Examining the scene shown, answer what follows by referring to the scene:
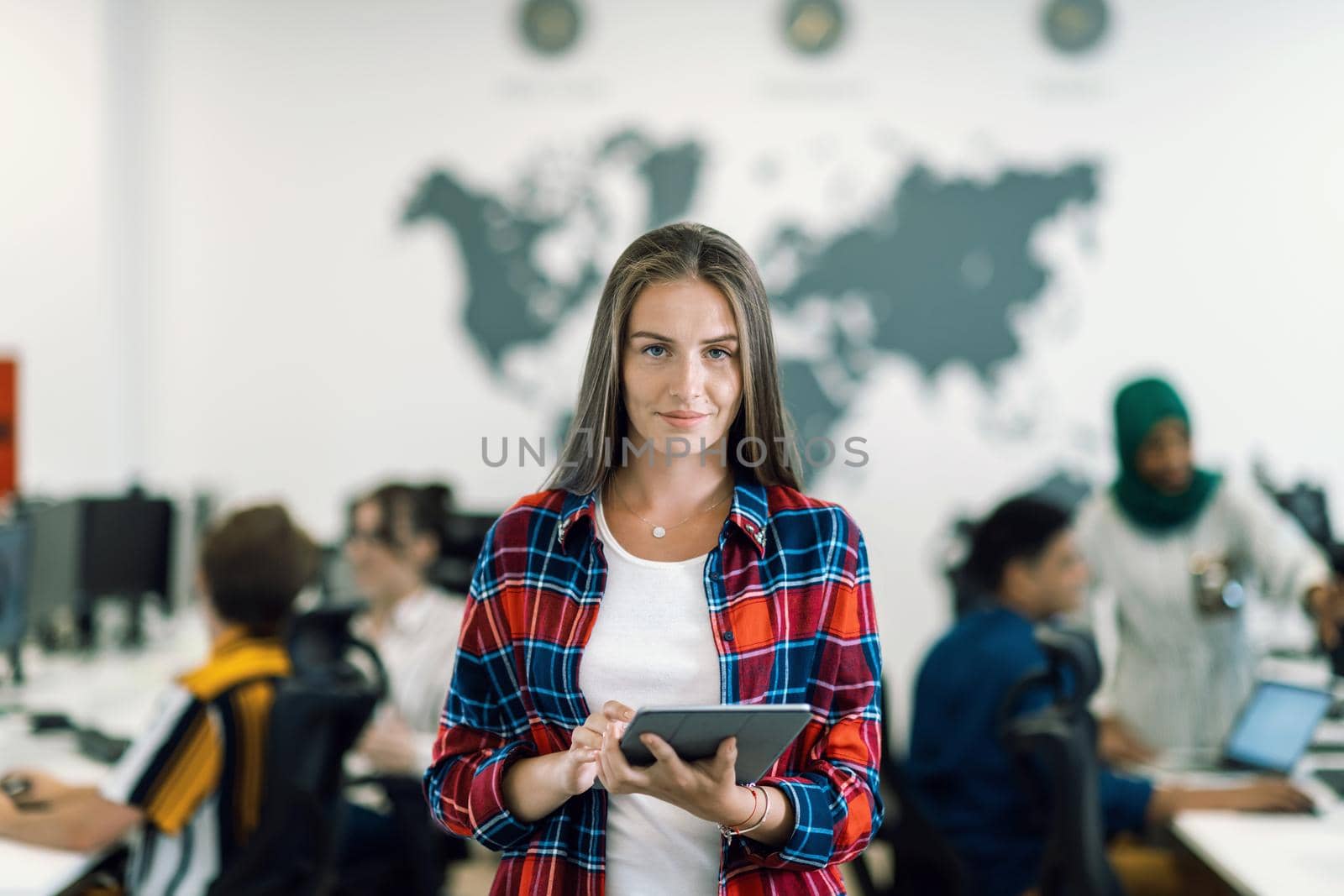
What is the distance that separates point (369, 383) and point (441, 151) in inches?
35.5

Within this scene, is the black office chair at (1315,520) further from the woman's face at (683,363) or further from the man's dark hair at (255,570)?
the man's dark hair at (255,570)

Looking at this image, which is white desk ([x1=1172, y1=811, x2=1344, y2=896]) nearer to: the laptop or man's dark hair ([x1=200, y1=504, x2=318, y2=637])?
the laptop

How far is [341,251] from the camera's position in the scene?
4.53 metres

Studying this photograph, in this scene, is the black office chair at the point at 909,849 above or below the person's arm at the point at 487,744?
below

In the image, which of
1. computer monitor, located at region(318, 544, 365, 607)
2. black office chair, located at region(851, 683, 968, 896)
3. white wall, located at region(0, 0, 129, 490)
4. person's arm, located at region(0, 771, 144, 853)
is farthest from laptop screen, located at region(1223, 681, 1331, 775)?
white wall, located at region(0, 0, 129, 490)

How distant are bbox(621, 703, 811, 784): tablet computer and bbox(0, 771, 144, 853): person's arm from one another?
120 cm

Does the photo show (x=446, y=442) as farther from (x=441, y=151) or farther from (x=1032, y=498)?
(x=1032, y=498)

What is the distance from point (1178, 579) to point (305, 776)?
202 cm

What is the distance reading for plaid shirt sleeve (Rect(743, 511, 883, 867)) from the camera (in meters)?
1.10

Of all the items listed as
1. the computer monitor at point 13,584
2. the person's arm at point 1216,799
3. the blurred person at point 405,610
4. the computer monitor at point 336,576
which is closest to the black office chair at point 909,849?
the person's arm at point 1216,799

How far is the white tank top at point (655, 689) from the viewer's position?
114cm

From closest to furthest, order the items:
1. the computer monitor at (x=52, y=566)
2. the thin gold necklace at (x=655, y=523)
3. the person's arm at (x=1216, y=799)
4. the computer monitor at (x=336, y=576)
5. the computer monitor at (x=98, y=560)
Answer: the thin gold necklace at (x=655, y=523) < the person's arm at (x=1216, y=799) < the computer monitor at (x=52, y=566) < the computer monitor at (x=98, y=560) < the computer monitor at (x=336, y=576)

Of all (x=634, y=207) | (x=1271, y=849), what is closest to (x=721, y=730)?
(x=1271, y=849)

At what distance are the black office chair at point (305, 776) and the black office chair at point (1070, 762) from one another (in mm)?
1104
